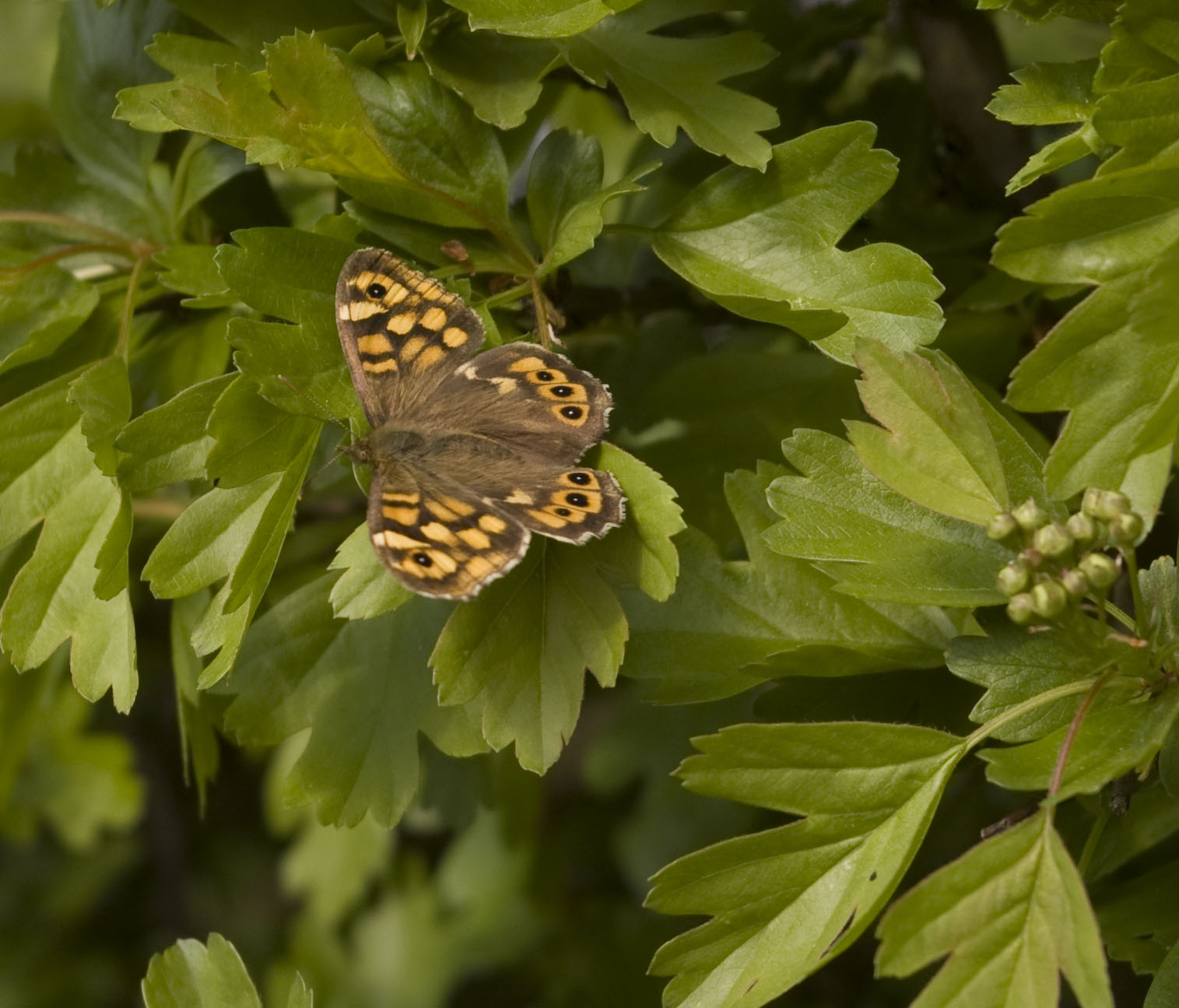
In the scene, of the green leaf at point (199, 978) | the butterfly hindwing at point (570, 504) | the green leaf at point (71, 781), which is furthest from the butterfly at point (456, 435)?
the green leaf at point (71, 781)

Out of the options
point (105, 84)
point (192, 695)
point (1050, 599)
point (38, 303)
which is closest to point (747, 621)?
point (1050, 599)

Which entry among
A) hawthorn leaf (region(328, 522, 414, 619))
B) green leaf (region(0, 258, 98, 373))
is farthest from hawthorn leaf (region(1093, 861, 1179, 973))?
green leaf (region(0, 258, 98, 373))

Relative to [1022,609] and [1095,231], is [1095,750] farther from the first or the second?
[1095,231]

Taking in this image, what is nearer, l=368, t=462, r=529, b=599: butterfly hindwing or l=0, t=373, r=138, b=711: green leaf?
l=368, t=462, r=529, b=599: butterfly hindwing

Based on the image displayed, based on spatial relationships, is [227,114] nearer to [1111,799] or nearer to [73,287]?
[73,287]

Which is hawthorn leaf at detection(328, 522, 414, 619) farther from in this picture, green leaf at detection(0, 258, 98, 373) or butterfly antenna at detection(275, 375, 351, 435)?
green leaf at detection(0, 258, 98, 373)
